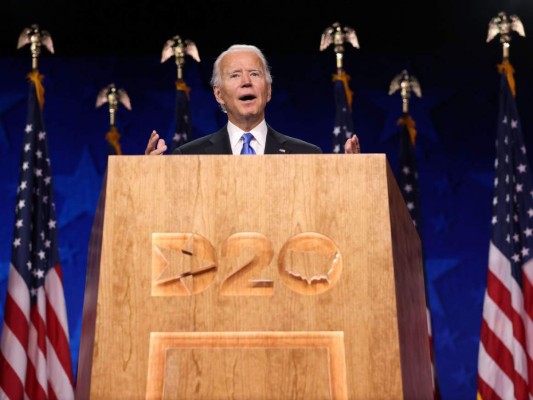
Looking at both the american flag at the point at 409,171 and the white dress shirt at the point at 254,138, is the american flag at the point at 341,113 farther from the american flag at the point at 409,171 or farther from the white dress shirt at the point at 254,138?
the white dress shirt at the point at 254,138

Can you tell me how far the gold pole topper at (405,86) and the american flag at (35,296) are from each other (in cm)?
239

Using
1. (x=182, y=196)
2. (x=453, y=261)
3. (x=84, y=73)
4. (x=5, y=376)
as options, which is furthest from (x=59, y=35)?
(x=182, y=196)

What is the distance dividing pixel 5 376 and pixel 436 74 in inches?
146

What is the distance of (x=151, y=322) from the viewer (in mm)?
2059

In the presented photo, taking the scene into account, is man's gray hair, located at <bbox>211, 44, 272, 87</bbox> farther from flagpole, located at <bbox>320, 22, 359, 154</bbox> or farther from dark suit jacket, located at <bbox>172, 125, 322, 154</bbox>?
flagpole, located at <bbox>320, 22, 359, 154</bbox>

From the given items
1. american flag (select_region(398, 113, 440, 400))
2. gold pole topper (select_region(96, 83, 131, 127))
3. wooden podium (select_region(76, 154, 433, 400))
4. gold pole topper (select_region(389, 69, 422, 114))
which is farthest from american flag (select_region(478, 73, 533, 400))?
wooden podium (select_region(76, 154, 433, 400))

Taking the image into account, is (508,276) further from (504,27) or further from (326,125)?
(326,125)

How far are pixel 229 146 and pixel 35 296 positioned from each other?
9.33ft

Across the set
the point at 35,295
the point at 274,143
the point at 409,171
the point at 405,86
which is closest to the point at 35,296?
the point at 35,295

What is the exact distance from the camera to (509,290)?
18.5ft

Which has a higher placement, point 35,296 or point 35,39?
point 35,39

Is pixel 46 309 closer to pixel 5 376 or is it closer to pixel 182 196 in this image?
pixel 5 376

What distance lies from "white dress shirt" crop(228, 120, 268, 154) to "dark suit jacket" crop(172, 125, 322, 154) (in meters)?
0.02

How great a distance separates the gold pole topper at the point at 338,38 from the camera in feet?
20.0
